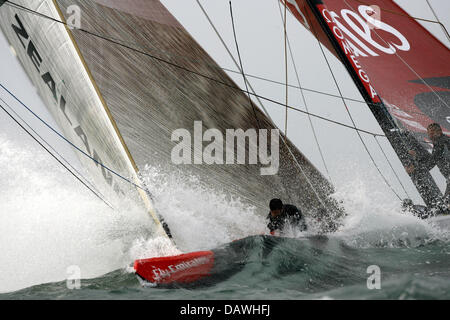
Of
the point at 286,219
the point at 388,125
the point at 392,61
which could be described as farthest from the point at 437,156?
the point at 286,219

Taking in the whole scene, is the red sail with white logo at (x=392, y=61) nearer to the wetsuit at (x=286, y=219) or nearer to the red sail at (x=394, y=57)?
the red sail at (x=394, y=57)

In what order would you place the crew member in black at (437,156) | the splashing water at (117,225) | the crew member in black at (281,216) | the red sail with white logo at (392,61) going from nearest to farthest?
1. the splashing water at (117,225)
2. the crew member in black at (281,216)
3. the crew member in black at (437,156)
4. the red sail with white logo at (392,61)

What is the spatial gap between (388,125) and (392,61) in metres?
0.70

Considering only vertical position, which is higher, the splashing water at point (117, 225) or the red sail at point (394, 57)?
the red sail at point (394, 57)

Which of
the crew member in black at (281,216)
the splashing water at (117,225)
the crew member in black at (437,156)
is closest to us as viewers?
the splashing water at (117,225)

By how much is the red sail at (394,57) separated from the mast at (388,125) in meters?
0.01

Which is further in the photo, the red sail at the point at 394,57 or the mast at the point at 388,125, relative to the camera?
the red sail at the point at 394,57

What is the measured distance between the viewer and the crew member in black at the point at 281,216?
3.34m

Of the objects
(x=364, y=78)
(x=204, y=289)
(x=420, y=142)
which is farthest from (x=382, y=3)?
(x=204, y=289)

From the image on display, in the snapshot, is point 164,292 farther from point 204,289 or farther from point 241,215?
point 241,215

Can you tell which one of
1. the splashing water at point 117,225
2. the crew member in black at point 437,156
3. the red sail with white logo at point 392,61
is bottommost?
the splashing water at point 117,225

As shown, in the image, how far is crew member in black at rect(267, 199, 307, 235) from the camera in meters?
3.34

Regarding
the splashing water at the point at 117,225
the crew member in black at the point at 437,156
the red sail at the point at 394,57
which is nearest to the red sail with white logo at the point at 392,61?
the red sail at the point at 394,57

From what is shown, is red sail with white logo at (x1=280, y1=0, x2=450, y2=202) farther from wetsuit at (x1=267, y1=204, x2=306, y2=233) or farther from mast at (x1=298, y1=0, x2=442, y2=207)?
wetsuit at (x1=267, y1=204, x2=306, y2=233)
